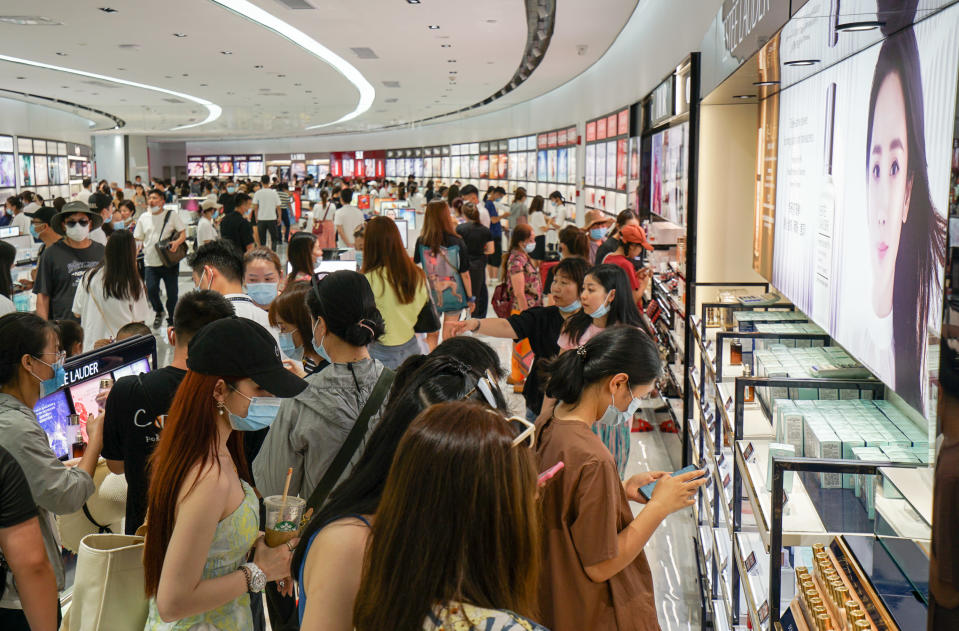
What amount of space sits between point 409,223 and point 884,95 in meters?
11.0

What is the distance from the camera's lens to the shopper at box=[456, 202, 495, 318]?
8.85 meters

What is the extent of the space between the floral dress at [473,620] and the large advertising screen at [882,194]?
0.80 metres

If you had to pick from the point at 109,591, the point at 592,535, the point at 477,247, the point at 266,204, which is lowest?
the point at 109,591

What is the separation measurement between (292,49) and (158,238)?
322 cm

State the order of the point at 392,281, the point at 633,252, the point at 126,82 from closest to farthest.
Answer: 1. the point at 392,281
2. the point at 633,252
3. the point at 126,82

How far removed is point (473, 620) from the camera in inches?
46.5

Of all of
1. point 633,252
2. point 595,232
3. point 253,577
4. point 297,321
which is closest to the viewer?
point 253,577

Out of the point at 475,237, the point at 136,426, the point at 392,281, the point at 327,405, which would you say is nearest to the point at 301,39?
the point at 475,237

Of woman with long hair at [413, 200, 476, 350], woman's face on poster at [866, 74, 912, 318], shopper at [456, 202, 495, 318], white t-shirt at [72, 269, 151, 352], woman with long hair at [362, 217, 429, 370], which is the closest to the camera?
woman's face on poster at [866, 74, 912, 318]

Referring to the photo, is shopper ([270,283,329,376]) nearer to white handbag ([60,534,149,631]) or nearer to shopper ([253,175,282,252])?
white handbag ([60,534,149,631])

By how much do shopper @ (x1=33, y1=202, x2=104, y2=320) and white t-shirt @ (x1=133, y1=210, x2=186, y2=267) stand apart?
3469mm

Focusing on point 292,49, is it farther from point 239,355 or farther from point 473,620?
point 473,620

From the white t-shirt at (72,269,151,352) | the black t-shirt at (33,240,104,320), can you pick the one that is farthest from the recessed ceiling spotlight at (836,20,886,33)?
the black t-shirt at (33,240,104,320)

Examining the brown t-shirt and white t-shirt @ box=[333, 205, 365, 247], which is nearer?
the brown t-shirt
